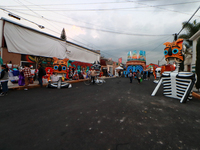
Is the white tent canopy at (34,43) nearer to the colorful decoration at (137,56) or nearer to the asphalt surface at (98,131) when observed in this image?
the asphalt surface at (98,131)

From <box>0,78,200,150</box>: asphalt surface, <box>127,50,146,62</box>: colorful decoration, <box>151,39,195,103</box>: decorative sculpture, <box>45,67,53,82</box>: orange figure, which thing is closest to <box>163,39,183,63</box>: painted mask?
<box>151,39,195,103</box>: decorative sculpture

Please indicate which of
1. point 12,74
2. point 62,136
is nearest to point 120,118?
point 62,136

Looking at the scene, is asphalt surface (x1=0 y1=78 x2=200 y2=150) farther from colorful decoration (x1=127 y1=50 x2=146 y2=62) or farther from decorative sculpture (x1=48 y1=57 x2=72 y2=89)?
colorful decoration (x1=127 y1=50 x2=146 y2=62)

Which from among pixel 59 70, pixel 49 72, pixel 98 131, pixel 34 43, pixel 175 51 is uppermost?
pixel 34 43

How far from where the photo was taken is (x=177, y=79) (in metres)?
5.17

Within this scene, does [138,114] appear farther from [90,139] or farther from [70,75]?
[70,75]

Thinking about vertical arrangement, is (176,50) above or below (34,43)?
below

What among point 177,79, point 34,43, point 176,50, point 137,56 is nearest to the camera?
point 177,79

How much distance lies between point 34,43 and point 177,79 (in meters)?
12.8

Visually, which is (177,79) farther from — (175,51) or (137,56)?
(137,56)

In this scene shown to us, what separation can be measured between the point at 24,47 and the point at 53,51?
3383 mm

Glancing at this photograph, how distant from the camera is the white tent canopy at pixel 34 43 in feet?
28.2

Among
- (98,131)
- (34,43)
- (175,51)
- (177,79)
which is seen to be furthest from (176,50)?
(34,43)

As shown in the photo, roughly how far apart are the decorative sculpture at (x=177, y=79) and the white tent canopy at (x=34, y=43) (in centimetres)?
1193
